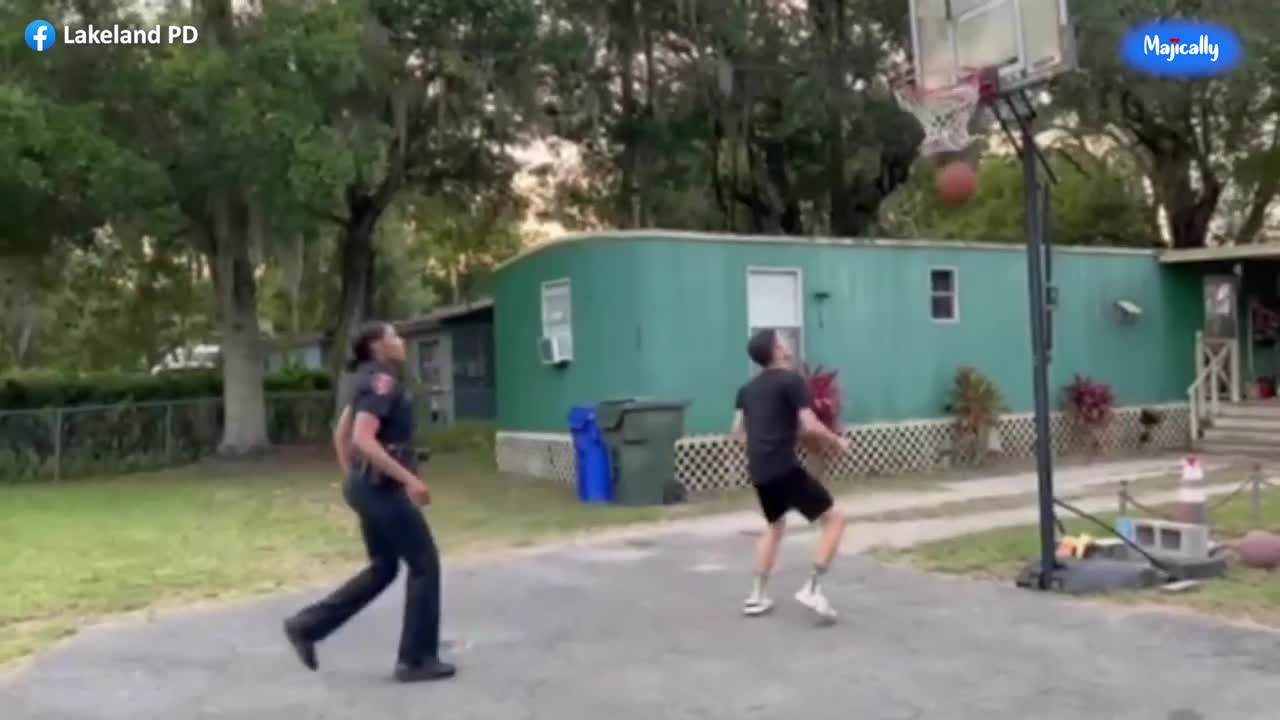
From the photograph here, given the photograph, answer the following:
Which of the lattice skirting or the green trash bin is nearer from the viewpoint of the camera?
the green trash bin

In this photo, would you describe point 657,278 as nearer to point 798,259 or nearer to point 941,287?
point 798,259

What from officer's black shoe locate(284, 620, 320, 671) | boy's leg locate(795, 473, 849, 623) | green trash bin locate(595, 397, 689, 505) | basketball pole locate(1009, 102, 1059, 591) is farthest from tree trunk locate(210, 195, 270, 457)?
officer's black shoe locate(284, 620, 320, 671)

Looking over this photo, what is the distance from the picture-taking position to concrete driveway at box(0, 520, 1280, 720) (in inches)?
230

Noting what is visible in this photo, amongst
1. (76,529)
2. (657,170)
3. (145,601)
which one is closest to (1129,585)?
(145,601)

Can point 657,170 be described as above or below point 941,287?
above

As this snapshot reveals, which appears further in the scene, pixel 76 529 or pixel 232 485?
pixel 232 485

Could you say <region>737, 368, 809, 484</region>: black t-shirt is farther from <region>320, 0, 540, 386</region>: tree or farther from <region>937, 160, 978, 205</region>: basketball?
<region>320, 0, 540, 386</region>: tree

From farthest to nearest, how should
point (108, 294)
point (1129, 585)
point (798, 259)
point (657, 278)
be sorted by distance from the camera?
point (108, 294) < point (798, 259) < point (657, 278) < point (1129, 585)

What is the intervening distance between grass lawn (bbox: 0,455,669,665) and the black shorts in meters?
3.70

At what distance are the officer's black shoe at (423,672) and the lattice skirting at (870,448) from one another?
27.3 feet

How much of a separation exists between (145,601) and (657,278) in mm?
7262

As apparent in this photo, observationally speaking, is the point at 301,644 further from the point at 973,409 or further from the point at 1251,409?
the point at 1251,409

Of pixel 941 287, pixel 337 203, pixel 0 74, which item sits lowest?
pixel 941 287

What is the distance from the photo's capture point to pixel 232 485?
17922 millimetres
